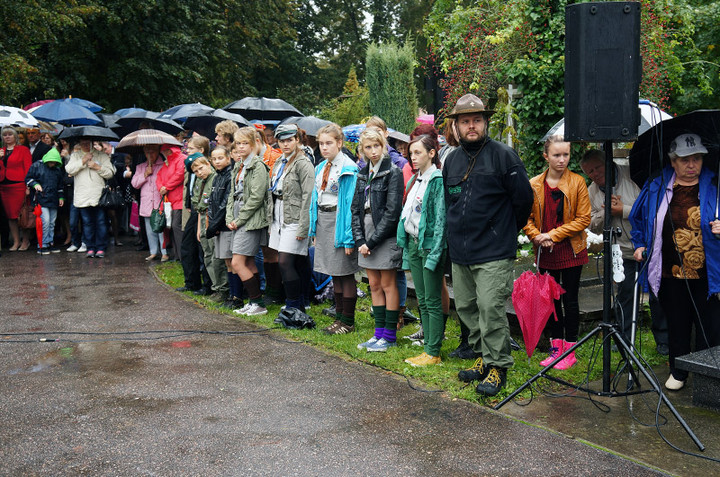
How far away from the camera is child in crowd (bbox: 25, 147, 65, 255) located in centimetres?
1377

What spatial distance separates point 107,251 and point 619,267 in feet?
35.4

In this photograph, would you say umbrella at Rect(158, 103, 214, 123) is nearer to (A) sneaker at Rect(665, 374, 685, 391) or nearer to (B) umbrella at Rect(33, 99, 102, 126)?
(B) umbrella at Rect(33, 99, 102, 126)

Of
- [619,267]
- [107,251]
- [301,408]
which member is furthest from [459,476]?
[107,251]

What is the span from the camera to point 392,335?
6887 millimetres

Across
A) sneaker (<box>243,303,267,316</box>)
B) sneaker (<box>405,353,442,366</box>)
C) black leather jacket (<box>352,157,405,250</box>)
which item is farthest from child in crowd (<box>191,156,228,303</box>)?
sneaker (<box>405,353,442,366</box>)

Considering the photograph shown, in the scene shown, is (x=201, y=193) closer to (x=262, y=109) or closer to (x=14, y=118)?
(x=262, y=109)

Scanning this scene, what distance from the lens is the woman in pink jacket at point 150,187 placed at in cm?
1237

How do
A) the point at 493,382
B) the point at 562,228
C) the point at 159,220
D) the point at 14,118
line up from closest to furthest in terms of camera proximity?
the point at 493,382 → the point at 562,228 → the point at 159,220 → the point at 14,118

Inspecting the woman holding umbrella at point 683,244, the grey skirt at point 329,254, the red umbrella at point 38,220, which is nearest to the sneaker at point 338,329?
the grey skirt at point 329,254

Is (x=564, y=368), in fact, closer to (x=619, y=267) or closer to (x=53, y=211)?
(x=619, y=267)

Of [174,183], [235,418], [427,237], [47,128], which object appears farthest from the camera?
[47,128]

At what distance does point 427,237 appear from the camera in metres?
6.16

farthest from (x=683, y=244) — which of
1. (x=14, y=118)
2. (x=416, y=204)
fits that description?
(x=14, y=118)

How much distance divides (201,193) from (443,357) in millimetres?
4186
